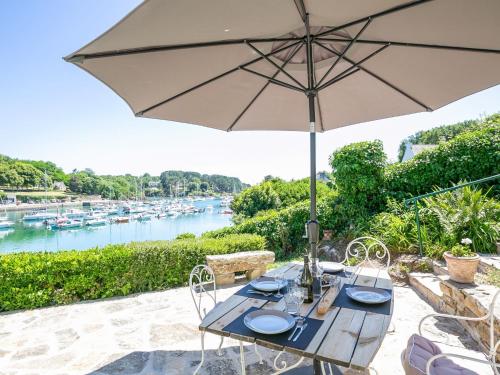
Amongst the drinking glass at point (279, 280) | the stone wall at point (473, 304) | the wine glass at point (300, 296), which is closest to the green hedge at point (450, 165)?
the stone wall at point (473, 304)

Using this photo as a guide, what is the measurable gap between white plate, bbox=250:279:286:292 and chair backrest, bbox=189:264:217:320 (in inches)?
15.1

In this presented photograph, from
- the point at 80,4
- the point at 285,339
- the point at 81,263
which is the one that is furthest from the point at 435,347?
the point at 80,4

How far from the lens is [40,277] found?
3900mm

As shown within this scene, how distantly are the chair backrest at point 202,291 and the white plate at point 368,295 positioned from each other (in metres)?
1.07

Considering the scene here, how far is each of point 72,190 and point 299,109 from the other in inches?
2589

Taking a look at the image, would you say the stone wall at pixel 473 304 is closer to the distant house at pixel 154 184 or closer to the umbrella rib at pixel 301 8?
the umbrella rib at pixel 301 8

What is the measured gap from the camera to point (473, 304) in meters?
2.72

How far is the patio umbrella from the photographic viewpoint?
60.8 inches

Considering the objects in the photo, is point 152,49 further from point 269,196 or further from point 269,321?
point 269,196

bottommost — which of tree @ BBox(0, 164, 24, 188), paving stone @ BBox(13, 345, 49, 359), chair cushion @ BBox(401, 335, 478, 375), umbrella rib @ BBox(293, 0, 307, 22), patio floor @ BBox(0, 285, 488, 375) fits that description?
paving stone @ BBox(13, 345, 49, 359)

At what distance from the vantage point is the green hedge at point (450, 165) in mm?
6066

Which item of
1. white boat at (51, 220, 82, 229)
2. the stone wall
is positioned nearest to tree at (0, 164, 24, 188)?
white boat at (51, 220, 82, 229)

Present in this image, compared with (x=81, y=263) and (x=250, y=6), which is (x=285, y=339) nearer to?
(x=250, y=6)

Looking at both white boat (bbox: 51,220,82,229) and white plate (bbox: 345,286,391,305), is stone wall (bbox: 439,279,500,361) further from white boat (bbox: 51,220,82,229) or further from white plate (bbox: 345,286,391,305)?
white boat (bbox: 51,220,82,229)
